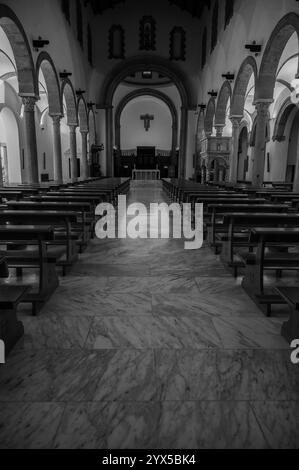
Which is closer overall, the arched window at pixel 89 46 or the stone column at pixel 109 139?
the arched window at pixel 89 46

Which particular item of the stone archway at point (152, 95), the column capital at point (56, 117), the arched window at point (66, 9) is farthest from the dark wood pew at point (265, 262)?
the stone archway at point (152, 95)

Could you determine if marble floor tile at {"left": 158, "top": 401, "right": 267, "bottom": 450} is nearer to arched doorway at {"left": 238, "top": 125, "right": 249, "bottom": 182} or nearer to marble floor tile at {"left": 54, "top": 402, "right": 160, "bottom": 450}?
marble floor tile at {"left": 54, "top": 402, "right": 160, "bottom": 450}

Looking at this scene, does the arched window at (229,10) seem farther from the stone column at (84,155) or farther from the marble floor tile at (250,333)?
the marble floor tile at (250,333)

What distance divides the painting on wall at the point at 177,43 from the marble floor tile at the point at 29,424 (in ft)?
82.0

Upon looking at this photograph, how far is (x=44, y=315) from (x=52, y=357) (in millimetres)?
786

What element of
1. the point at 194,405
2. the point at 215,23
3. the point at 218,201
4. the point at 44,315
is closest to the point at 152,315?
the point at 44,315

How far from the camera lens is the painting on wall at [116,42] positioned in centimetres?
2338

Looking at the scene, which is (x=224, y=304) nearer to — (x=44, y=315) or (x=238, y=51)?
(x=44, y=315)

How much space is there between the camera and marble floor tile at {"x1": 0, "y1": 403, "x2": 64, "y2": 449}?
190cm

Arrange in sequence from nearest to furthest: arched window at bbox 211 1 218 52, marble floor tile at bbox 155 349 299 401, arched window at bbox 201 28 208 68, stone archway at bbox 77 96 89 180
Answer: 1. marble floor tile at bbox 155 349 299 401
2. arched window at bbox 211 1 218 52
3. stone archway at bbox 77 96 89 180
4. arched window at bbox 201 28 208 68

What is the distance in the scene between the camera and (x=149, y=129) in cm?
3616

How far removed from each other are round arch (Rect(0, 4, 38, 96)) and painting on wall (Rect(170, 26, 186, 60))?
14.6 meters

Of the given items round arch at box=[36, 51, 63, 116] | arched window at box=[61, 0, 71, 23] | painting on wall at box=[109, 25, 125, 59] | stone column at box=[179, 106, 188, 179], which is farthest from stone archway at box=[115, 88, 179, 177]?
round arch at box=[36, 51, 63, 116]

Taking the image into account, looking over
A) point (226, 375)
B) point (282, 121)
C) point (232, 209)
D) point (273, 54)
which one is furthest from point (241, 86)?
point (226, 375)
